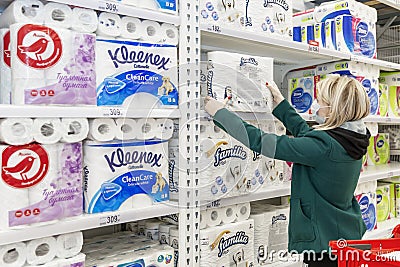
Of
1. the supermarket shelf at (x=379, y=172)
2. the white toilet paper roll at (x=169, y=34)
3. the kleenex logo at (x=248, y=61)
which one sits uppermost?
the white toilet paper roll at (x=169, y=34)

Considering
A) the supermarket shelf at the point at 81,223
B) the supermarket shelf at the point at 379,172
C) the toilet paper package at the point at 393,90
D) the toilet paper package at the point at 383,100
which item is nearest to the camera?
the supermarket shelf at the point at 81,223

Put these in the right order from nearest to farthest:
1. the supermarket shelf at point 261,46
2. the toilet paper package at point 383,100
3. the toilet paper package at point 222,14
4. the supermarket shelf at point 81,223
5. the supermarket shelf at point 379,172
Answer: the supermarket shelf at point 81,223 < the toilet paper package at point 222,14 < the supermarket shelf at point 261,46 < the supermarket shelf at point 379,172 < the toilet paper package at point 383,100

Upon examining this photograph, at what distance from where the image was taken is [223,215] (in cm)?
192

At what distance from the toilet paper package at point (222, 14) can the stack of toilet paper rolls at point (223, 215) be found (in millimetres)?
742

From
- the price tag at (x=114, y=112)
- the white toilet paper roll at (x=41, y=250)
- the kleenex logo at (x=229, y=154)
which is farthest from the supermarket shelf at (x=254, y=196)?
the white toilet paper roll at (x=41, y=250)

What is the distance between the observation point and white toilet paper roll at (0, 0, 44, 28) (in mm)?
1348

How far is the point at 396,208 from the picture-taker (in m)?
3.05

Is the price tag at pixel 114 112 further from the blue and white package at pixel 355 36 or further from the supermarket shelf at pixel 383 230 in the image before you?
the supermarket shelf at pixel 383 230

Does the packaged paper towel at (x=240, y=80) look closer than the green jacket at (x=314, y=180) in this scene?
No

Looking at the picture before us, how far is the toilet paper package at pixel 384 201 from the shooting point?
292 centimetres

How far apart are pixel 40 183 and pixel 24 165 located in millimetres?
75

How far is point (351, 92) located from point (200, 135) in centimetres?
61

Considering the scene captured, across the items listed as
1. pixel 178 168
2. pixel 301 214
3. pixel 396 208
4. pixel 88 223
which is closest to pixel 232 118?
pixel 178 168

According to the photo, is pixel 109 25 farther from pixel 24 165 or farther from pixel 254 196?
pixel 254 196
